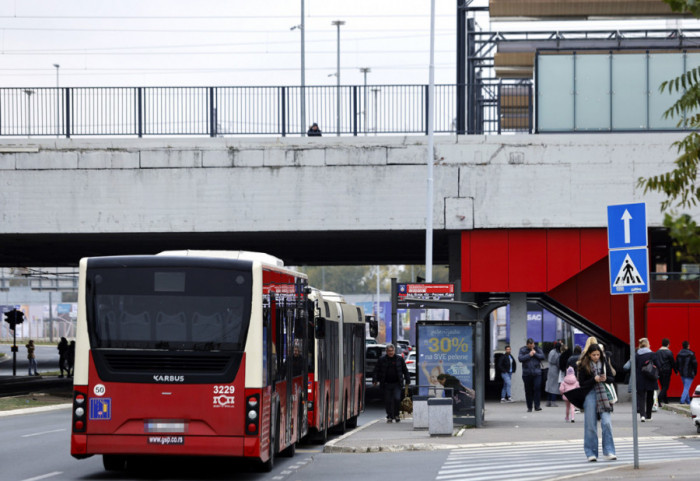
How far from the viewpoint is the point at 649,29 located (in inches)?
1593

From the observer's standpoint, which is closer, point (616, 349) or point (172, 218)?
point (172, 218)

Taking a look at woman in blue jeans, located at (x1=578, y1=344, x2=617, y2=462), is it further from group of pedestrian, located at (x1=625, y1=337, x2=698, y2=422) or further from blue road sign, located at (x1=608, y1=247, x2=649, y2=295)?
group of pedestrian, located at (x1=625, y1=337, x2=698, y2=422)

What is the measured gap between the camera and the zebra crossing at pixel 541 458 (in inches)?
610

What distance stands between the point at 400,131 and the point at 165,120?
6802mm

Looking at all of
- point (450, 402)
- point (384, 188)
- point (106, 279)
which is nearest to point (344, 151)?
point (384, 188)

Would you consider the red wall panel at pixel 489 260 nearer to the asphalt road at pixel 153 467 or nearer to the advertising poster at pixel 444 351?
the advertising poster at pixel 444 351

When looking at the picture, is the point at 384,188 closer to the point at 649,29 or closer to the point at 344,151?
the point at 344,151

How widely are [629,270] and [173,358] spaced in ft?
18.9

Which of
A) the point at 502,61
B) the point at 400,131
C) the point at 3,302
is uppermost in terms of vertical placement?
the point at 502,61

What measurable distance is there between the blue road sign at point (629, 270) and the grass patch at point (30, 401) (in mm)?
21253

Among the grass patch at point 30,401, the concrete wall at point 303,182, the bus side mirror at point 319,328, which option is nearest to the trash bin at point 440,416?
the bus side mirror at point 319,328

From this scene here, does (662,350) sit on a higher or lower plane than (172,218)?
lower

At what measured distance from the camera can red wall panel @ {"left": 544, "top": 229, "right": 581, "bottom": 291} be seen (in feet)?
111

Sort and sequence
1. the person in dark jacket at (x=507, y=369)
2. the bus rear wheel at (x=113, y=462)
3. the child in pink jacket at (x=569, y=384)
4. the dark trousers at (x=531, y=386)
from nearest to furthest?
the bus rear wheel at (x=113, y=462), the child in pink jacket at (x=569, y=384), the dark trousers at (x=531, y=386), the person in dark jacket at (x=507, y=369)
